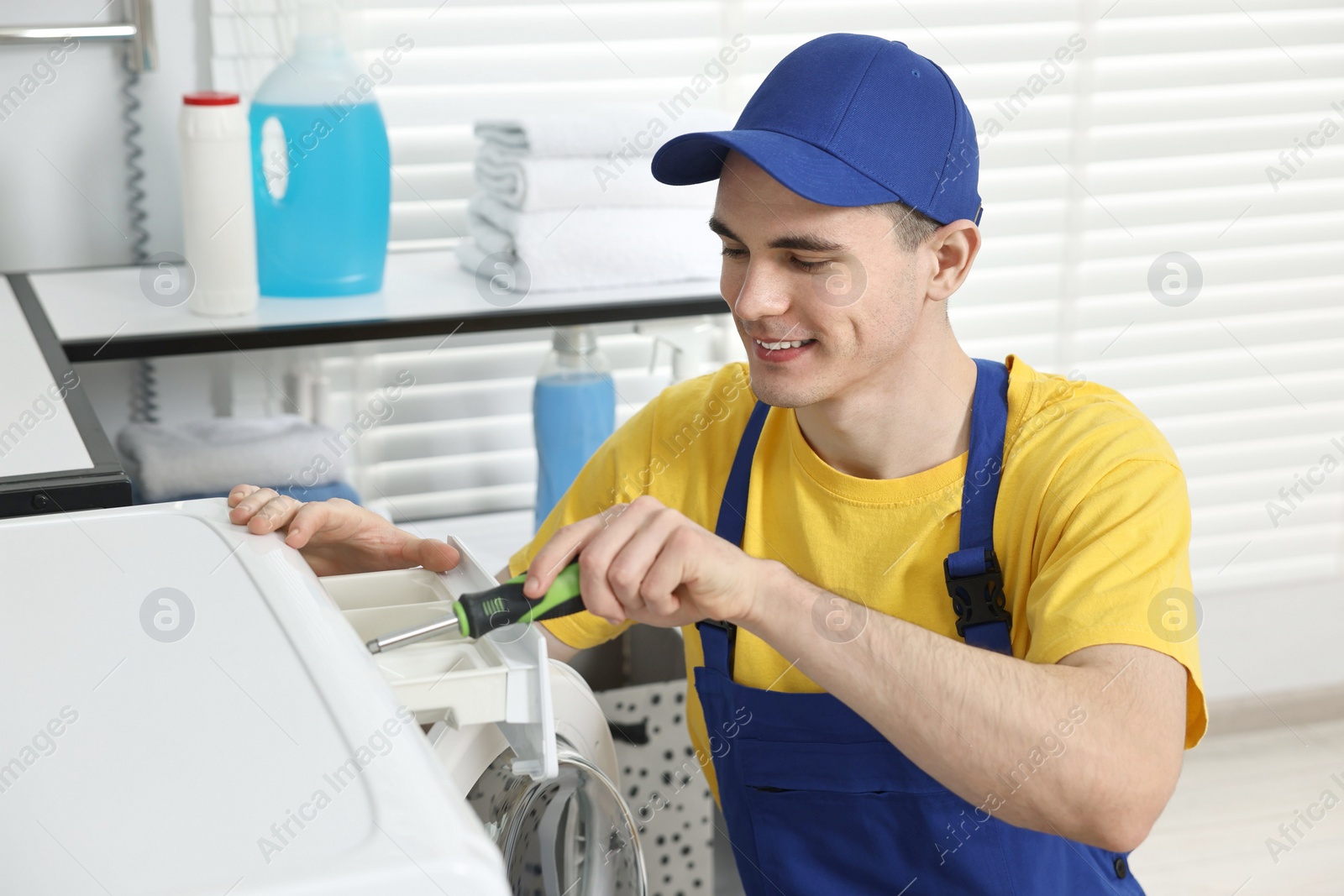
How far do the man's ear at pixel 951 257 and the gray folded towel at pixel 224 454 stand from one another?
834 mm

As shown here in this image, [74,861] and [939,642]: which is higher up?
[74,861]

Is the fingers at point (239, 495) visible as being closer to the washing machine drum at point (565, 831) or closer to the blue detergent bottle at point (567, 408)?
the washing machine drum at point (565, 831)

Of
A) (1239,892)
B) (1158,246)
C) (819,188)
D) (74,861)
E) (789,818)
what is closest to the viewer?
(74,861)

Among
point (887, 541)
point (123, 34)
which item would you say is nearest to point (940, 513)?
→ point (887, 541)

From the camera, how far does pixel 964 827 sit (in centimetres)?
105

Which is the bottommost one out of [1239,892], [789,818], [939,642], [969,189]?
[1239,892]

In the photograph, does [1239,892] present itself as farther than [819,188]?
Yes

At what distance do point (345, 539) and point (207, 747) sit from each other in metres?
0.47

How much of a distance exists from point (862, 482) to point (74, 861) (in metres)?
0.80

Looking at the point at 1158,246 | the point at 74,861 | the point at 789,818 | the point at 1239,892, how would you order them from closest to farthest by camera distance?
the point at 74,861
the point at 789,818
the point at 1239,892
the point at 1158,246

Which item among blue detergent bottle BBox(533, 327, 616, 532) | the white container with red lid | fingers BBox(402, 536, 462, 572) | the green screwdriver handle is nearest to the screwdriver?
the green screwdriver handle

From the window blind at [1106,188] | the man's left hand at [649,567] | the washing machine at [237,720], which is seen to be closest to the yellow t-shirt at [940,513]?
the man's left hand at [649,567]

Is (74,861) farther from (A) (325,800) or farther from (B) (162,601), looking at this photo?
(B) (162,601)

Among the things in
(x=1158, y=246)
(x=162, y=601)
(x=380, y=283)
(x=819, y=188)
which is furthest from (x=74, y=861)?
(x=1158, y=246)
